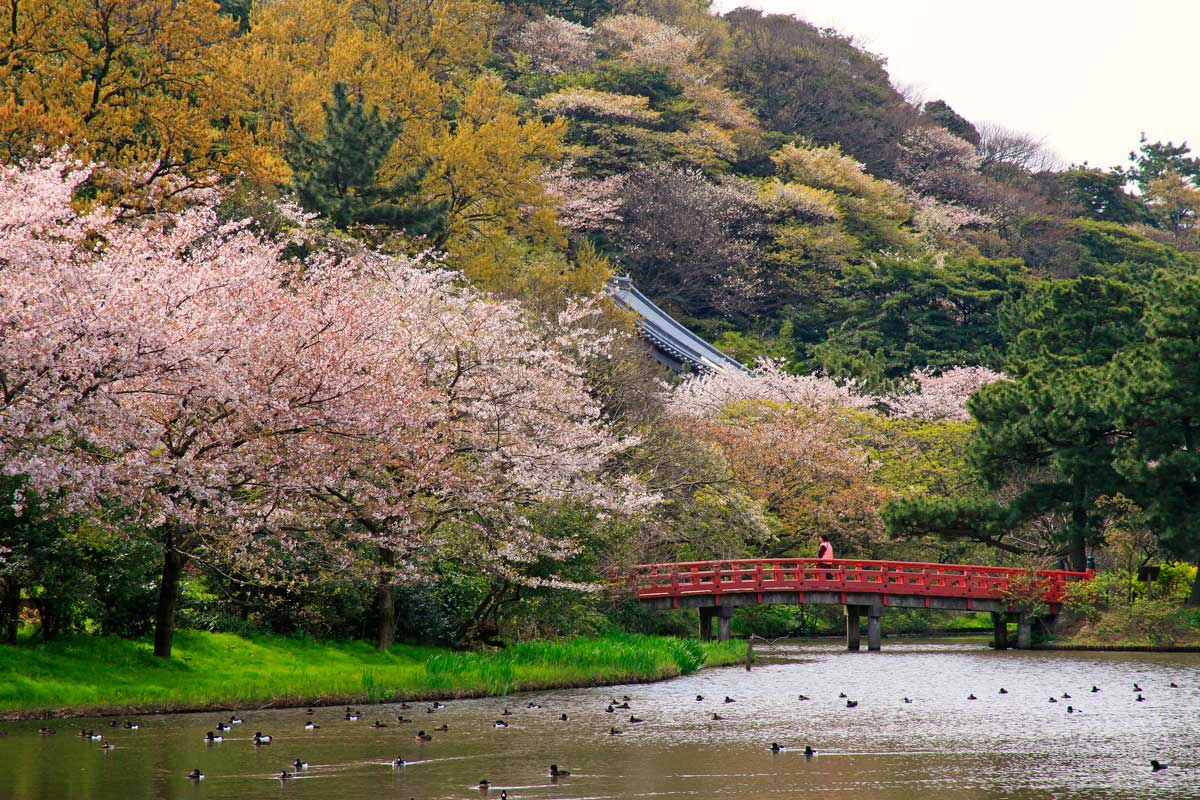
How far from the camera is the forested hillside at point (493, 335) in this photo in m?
21.3

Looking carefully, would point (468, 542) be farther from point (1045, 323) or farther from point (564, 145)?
point (564, 145)

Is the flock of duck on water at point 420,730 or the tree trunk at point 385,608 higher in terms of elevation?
the tree trunk at point 385,608

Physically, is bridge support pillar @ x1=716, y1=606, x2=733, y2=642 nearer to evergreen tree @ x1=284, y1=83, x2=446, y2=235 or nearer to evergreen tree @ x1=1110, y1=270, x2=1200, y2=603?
evergreen tree @ x1=1110, y1=270, x2=1200, y2=603

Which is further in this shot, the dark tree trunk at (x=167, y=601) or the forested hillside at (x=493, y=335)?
the dark tree trunk at (x=167, y=601)

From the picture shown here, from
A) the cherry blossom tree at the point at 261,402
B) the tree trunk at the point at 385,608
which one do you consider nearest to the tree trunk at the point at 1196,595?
the cherry blossom tree at the point at 261,402

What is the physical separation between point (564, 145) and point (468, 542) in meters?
45.9

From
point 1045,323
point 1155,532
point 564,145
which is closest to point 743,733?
point 1155,532

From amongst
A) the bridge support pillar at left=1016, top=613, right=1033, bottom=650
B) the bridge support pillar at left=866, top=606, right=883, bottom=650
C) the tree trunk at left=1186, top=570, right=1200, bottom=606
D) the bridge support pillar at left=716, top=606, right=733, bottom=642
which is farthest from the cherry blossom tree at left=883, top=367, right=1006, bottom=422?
the bridge support pillar at left=716, top=606, right=733, bottom=642

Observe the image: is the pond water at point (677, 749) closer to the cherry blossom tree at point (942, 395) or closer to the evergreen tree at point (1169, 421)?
the evergreen tree at point (1169, 421)

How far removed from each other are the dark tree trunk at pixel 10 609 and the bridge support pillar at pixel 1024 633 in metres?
27.6

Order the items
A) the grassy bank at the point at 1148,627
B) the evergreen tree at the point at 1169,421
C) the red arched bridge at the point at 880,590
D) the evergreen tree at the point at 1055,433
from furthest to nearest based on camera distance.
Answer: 1. the evergreen tree at the point at 1055,433
2. the red arched bridge at the point at 880,590
3. the grassy bank at the point at 1148,627
4. the evergreen tree at the point at 1169,421

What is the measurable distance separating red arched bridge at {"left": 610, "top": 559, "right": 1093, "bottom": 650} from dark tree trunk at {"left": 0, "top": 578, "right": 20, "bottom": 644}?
61.6ft

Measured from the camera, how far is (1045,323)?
144 feet

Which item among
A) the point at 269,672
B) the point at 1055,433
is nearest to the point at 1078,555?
the point at 1055,433
